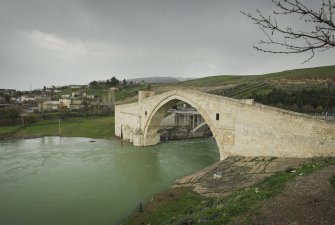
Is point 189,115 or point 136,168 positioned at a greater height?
point 189,115

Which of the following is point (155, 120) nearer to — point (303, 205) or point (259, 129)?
point (259, 129)

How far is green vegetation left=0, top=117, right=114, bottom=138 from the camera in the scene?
46.4m

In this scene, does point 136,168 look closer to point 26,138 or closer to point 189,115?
point 189,115

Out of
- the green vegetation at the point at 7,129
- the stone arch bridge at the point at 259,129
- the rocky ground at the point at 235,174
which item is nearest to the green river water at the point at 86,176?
the rocky ground at the point at 235,174

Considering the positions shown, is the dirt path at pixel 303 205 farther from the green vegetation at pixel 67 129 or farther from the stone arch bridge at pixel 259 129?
the green vegetation at pixel 67 129

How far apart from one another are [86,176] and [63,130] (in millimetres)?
27443

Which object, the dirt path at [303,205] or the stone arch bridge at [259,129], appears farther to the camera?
the stone arch bridge at [259,129]

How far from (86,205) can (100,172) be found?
770cm

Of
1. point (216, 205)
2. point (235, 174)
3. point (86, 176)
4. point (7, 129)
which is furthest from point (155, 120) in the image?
point (7, 129)

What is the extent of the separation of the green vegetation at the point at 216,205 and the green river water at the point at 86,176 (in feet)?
6.05

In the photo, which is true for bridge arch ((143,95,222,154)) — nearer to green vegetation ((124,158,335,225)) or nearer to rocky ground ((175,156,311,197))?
rocky ground ((175,156,311,197))

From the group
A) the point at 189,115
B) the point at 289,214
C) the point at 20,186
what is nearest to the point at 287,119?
the point at 289,214

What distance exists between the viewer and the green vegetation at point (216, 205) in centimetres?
970

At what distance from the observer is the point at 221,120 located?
84.3 feet
